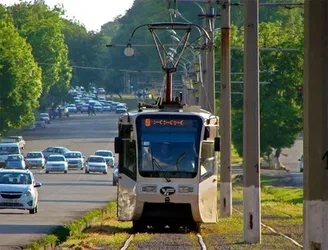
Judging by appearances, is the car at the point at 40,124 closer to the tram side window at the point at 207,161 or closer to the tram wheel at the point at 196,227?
the tram wheel at the point at 196,227

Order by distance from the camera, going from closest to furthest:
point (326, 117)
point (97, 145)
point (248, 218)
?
point (326, 117) < point (248, 218) < point (97, 145)

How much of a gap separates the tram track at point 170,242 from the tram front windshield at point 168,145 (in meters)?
1.62

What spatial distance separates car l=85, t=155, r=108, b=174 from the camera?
296 feet

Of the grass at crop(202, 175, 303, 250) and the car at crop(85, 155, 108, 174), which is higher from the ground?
the grass at crop(202, 175, 303, 250)

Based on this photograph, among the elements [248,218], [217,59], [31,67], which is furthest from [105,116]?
[248,218]

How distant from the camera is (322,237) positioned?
1648 cm

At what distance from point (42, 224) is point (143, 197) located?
20.5ft

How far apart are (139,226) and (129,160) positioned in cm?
248

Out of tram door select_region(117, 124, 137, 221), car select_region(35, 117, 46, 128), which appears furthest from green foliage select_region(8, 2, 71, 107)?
tram door select_region(117, 124, 137, 221)

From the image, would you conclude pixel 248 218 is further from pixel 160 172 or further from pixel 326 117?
pixel 326 117

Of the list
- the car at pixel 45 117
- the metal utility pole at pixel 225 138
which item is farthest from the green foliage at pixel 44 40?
the metal utility pole at pixel 225 138

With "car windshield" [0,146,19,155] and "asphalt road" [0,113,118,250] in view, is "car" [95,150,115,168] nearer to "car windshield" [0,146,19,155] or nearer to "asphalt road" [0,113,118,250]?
"asphalt road" [0,113,118,250]

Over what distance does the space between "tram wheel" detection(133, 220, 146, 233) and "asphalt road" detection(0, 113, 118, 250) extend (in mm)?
2307

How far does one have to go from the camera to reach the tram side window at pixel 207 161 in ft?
107
